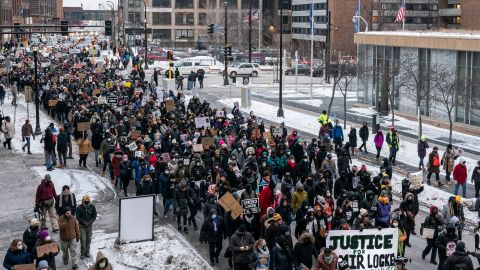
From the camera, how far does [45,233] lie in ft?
45.8

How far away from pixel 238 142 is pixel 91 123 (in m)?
7.69

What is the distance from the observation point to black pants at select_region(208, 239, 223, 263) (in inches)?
627

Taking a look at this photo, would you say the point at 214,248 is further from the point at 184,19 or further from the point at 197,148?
the point at 184,19

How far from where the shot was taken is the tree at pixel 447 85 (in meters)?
33.6

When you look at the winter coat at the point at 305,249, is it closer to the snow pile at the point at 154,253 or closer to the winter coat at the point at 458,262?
the winter coat at the point at 458,262

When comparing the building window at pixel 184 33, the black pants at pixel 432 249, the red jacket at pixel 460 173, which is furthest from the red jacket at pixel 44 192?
the building window at pixel 184 33

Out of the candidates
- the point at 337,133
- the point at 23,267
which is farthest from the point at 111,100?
the point at 23,267

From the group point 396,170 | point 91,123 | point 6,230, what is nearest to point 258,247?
point 6,230

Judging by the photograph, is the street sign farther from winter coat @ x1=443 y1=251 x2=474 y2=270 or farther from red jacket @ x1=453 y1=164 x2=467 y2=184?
winter coat @ x1=443 y1=251 x2=474 y2=270

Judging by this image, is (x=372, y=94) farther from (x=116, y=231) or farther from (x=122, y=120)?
(x=116, y=231)

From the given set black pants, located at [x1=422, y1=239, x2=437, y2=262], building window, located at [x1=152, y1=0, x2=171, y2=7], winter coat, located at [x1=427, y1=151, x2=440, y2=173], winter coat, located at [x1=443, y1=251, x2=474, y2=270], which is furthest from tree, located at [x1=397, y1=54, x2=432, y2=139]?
building window, located at [x1=152, y1=0, x2=171, y2=7]

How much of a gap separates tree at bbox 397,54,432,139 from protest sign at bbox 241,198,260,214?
68.4ft

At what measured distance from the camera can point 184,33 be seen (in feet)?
418

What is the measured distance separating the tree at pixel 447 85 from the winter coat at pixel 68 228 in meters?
21.5
